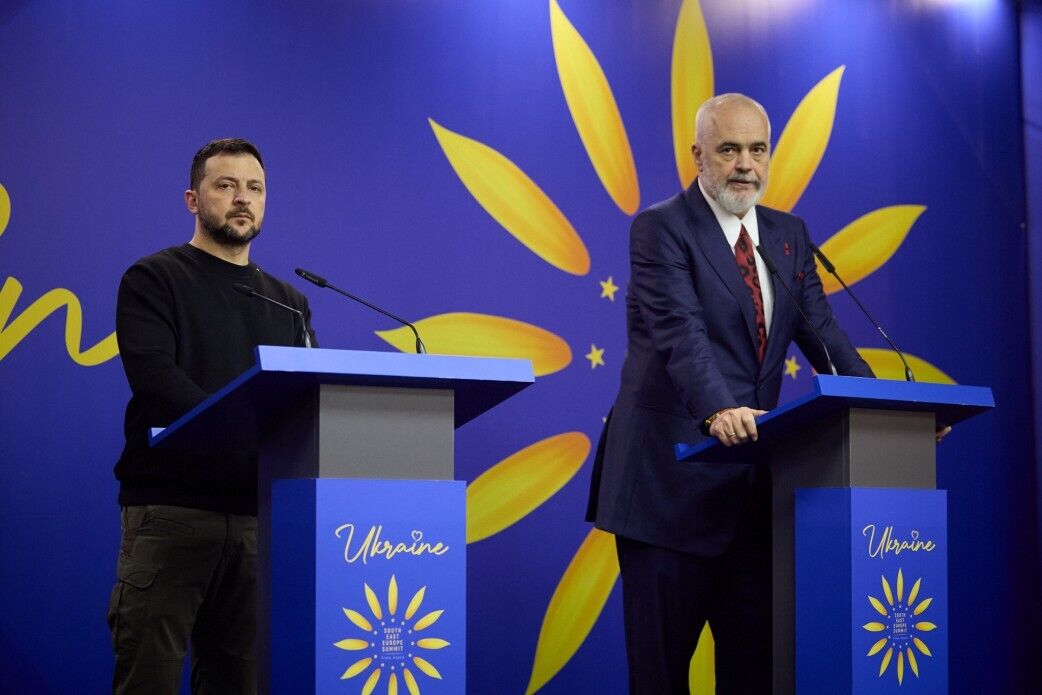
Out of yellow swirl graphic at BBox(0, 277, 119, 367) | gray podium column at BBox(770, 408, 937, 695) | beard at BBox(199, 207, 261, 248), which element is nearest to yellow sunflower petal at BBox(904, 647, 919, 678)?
gray podium column at BBox(770, 408, 937, 695)

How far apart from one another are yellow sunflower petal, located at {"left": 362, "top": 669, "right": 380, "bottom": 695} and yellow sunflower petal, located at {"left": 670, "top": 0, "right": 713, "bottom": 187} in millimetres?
3061

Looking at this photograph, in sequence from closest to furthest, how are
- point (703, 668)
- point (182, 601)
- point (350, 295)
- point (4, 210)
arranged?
point (350, 295) → point (182, 601) → point (4, 210) → point (703, 668)

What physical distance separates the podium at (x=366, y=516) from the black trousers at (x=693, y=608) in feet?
2.92

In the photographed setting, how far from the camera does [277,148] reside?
4.16 metres

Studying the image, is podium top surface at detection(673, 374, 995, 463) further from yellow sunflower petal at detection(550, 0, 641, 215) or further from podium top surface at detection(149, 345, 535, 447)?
yellow sunflower petal at detection(550, 0, 641, 215)

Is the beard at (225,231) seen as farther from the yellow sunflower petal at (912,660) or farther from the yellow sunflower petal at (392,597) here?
the yellow sunflower petal at (912,660)

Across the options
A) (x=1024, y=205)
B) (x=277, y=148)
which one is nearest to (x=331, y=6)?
(x=277, y=148)

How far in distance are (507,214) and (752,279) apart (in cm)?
161

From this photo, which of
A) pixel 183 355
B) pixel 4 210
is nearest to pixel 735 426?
pixel 183 355

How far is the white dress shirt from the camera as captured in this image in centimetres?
304

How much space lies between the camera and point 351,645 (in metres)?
2.02

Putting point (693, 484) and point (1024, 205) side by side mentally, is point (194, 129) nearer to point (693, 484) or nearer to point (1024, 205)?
point (693, 484)

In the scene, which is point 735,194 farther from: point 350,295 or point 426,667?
point 426,667

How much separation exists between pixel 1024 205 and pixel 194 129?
3.41 metres
